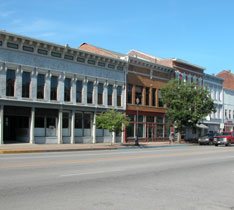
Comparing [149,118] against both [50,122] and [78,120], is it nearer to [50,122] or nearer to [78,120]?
[78,120]

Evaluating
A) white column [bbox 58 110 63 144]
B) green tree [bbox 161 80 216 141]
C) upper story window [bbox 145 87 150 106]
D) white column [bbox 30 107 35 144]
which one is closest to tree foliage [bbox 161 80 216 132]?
green tree [bbox 161 80 216 141]

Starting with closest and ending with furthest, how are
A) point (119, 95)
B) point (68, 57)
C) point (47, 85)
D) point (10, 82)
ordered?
point (10, 82), point (47, 85), point (68, 57), point (119, 95)

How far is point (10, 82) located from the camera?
93.8 ft

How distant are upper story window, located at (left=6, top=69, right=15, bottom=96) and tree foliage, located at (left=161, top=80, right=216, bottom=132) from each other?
64.1 ft

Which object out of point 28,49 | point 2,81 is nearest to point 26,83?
point 2,81

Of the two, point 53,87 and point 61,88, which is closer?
point 53,87

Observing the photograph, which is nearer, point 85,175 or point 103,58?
point 85,175

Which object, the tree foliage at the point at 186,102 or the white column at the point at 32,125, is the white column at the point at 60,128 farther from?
the tree foliage at the point at 186,102

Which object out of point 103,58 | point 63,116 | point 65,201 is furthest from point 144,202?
point 103,58

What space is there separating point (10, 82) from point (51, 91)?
4251 millimetres

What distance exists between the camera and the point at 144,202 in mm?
7469

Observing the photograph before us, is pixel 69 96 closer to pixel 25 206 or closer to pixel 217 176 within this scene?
pixel 217 176

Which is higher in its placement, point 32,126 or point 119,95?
point 119,95

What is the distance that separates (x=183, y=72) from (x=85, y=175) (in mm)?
39904
